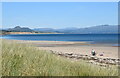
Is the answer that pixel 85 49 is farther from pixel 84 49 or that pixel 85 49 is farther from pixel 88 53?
pixel 88 53

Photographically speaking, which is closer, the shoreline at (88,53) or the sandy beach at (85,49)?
the shoreline at (88,53)

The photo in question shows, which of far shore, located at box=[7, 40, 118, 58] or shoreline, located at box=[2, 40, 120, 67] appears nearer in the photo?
shoreline, located at box=[2, 40, 120, 67]

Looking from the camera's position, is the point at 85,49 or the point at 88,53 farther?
the point at 85,49

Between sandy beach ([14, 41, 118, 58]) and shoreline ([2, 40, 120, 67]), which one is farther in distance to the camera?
sandy beach ([14, 41, 118, 58])

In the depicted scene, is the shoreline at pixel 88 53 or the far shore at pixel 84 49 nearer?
the shoreline at pixel 88 53

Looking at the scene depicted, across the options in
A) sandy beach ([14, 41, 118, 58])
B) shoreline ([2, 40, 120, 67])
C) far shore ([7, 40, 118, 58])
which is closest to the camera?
shoreline ([2, 40, 120, 67])

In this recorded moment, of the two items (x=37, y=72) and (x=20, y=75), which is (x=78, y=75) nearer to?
(x=37, y=72)

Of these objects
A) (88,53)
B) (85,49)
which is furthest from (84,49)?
(88,53)

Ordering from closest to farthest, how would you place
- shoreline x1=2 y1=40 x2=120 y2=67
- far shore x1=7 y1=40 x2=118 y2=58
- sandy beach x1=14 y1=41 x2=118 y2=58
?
shoreline x1=2 y1=40 x2=120 y2=67 → far shore x1=7 y1=40 x2=118 y2=58 → sandy beach x1=14 y1=41 x2=118 y2=58

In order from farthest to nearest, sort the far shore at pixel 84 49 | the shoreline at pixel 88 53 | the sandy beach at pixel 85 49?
the sandy beach at pixel 85 49 < the far shore at pixel 84 49 < the shoreline at pixel 88 53

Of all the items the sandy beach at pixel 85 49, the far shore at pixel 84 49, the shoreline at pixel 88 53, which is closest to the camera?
the shoreline at pixel 88 53

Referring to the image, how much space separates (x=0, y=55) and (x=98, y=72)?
7.38ft

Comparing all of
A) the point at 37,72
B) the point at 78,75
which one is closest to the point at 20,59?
the point at 37,72

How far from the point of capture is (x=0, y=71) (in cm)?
410
